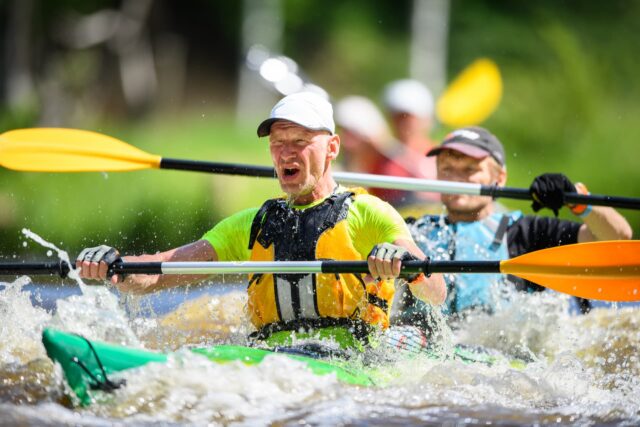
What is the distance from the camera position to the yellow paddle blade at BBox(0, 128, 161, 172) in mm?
5922

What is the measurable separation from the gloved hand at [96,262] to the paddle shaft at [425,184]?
1.07 meters

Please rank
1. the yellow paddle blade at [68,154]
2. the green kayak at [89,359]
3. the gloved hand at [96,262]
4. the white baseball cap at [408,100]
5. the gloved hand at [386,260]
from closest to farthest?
the green kayak at [89,359]
the gloved hand at [386,260]
the gloved hand at [96,262]
the yellow paddle blade at [68,154]
the white baseball cap at [408,100]

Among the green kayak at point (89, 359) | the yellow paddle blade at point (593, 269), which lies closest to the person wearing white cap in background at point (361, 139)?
the yellow paddle blade at point (593, 269)

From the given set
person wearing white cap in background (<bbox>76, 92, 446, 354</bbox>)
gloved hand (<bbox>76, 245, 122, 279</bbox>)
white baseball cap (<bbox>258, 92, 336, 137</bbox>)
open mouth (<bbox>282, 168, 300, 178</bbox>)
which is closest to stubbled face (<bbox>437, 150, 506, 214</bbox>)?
person wearing white cap in background (<bbox>76, 92, 446, 354</bbox>)

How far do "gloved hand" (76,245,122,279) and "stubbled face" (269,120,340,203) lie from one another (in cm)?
71

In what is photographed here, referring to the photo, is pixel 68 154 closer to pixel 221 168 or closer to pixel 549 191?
pixel 221 168

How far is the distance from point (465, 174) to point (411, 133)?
312 centimetres

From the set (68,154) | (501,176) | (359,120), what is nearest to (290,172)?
(68,154)

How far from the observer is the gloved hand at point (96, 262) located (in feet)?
15.6

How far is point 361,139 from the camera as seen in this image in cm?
878

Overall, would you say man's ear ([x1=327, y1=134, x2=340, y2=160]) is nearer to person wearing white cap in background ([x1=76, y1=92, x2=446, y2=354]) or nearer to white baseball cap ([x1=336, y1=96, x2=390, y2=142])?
person wearing white cap in background ([x1=76, y1=92, x2=446, y2=354])

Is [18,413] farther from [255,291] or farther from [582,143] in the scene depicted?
Answer: [582,143]

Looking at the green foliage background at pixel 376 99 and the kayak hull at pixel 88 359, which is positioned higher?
the green foliage background at pixel 376 99

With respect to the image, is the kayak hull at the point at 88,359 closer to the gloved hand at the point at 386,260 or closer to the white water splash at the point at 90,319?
the white water splash at the point at 90,319
